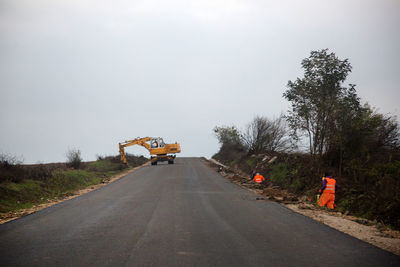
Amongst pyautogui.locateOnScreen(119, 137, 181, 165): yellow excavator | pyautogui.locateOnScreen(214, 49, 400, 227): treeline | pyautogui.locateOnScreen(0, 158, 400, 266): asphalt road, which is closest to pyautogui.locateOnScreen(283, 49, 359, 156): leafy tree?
pyautogui.locateOnScreen(214, 49, 400, 227): treeline

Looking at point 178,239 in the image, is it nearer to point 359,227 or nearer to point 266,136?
point 359,227

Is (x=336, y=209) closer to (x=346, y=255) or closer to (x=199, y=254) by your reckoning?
(x=346, y=255)

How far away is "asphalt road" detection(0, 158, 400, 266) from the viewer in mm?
5543

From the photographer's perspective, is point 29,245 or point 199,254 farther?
point 29,245

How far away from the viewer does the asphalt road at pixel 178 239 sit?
5.54 m

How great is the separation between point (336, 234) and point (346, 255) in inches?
69.1

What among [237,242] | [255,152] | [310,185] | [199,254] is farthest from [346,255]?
[255,152]

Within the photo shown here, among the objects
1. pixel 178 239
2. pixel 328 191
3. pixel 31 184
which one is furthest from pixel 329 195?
pixel 31 184

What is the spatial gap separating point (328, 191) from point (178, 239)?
7.09 m

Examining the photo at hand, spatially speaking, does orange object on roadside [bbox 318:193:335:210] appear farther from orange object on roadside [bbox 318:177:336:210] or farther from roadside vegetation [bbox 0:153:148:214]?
roadside vegetation [bbox 0:153:148:214]

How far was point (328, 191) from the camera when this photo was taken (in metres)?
11.9

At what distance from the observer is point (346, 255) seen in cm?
580

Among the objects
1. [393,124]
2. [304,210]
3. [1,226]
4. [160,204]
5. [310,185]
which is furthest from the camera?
[310,185]

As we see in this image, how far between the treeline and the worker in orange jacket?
40 cm
